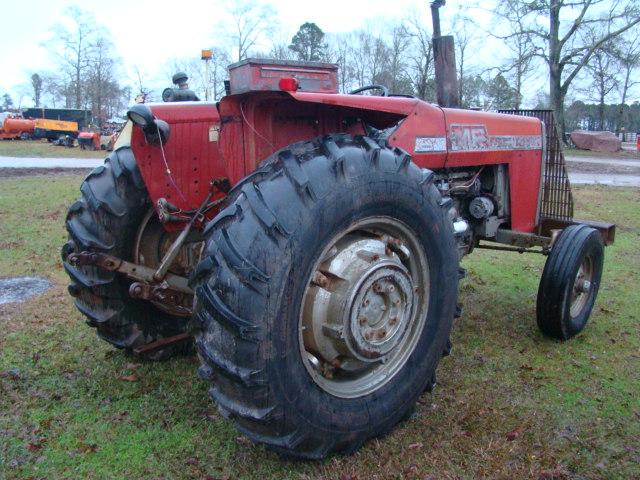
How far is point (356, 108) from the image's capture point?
289 cm

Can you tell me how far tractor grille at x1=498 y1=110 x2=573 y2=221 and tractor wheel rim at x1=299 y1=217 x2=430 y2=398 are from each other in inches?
110

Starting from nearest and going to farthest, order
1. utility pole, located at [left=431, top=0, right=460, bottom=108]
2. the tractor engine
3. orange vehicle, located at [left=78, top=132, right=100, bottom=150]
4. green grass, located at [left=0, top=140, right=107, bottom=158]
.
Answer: the tractor engine < utility pole, located at [left=431, top=0, right=460, bottom=108] < green grass, located at [left=0, top=140, right=107, bottom=158] < orange vehicle, located at [left=78, top=132, right=100, bottom=150]

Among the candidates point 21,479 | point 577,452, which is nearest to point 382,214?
point 577,452

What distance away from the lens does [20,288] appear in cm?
561

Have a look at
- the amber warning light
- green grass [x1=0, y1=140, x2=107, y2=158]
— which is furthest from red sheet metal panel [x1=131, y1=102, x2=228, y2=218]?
green grass [x1=0, y1=140, x2=107, y2=158]

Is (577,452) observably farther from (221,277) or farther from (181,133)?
(181,133)

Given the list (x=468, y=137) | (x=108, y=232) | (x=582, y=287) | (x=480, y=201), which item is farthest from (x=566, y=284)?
(x=108, y=232)

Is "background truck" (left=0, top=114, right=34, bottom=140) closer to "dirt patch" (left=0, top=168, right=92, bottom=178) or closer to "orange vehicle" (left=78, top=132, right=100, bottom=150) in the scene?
"orange vehicle" (left=78, top=132, right=100, bottom=150)

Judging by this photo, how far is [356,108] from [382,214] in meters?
0.59

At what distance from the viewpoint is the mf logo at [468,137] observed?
12.5 feet

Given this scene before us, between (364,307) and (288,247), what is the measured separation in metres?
0.62

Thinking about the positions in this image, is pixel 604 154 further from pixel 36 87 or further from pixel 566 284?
pixel 36 87

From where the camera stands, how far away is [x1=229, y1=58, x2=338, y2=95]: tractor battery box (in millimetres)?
2537

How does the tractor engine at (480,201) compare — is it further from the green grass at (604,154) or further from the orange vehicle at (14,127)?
the orange vehicle at (14,127)
